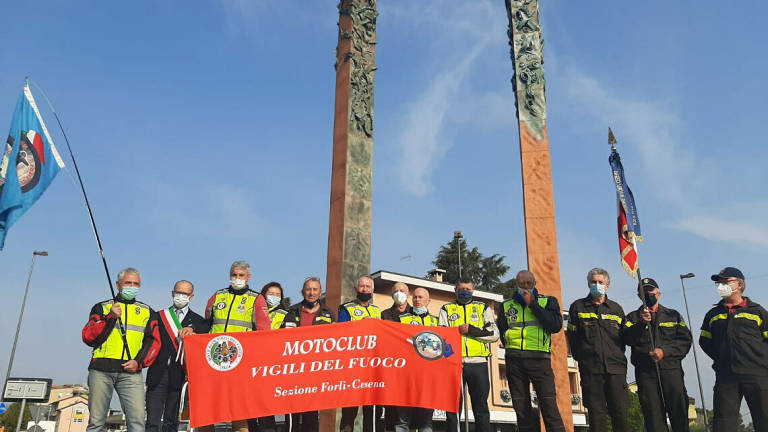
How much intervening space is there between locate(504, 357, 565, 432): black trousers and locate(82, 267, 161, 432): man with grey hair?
389 centimetres

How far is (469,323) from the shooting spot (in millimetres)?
7598

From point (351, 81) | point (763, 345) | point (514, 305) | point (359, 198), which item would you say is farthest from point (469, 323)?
point (351, 81)

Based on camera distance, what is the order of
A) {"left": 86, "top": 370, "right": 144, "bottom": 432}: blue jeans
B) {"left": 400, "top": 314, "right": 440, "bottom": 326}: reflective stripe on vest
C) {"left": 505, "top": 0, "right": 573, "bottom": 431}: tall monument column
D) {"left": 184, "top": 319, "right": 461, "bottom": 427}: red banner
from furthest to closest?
{"left": 505, "top": 0, "right": 573, "bottom": 431}: tall monument column, {"left": 400, "top": 314, "right": 440, "bottom": 326}: reflective stripe on vest, {"left": 184, "top": 319, "right": 461, "bottom": 427}: red banner, {"left": 86, "top": 370, "right": 144, "bottom": 432}: blue jeans

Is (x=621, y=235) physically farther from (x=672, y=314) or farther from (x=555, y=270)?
(x=555, y=270)

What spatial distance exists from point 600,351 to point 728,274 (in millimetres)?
1579

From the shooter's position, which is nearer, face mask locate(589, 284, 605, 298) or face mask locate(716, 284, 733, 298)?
face mask locate(716, 284, 733, 298)

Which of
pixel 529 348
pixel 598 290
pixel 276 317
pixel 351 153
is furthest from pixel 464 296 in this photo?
pixel 351 153

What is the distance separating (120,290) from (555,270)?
7.46 metres

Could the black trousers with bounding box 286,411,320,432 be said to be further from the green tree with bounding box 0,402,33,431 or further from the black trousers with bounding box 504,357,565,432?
the green tree with bounding box 0,402,33,431

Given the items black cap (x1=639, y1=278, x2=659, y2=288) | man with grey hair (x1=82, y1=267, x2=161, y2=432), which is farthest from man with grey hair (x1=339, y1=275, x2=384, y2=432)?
black cap (x1=639, y1=278, x2=659, y2=288)

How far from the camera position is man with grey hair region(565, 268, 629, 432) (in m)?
6.80

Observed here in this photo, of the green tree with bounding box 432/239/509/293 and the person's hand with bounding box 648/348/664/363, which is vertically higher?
the green tree with bounding box 432/239/509/293

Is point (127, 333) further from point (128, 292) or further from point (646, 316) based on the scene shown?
point (646, 316)

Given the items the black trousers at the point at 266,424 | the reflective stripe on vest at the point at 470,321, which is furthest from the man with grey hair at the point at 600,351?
the black trousers at the point at 266,424
